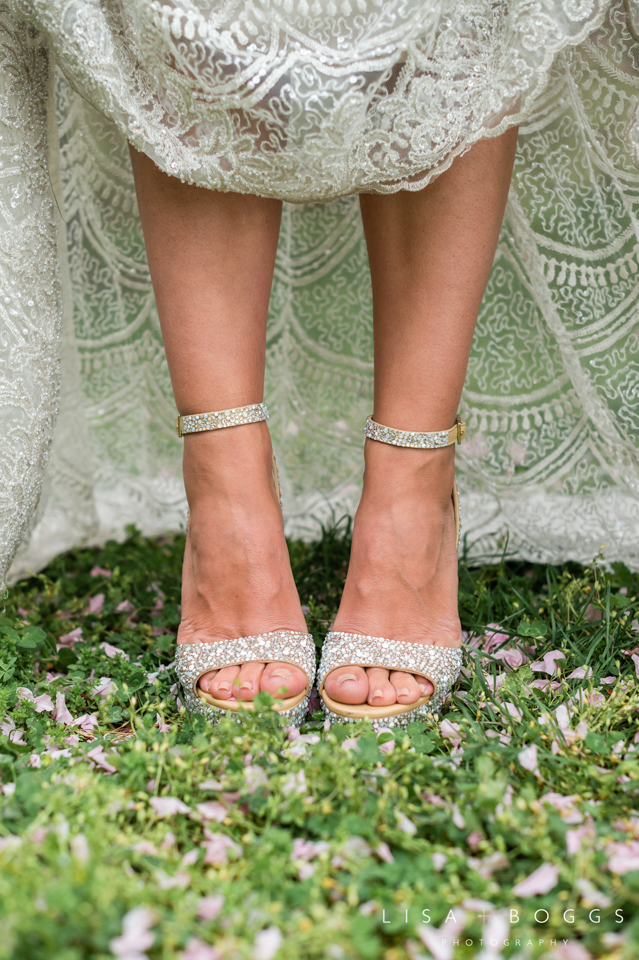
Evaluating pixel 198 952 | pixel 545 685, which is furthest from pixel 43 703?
pixel 545 685

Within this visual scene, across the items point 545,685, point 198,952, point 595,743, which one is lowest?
point 545,685

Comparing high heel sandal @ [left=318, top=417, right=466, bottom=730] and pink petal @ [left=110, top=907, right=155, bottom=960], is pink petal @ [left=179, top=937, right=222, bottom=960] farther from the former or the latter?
high heel sandal @ [left=318, top=417, right=466, bottom=730]

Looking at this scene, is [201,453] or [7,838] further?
[201,453]

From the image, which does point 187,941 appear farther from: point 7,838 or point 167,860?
point 7,838

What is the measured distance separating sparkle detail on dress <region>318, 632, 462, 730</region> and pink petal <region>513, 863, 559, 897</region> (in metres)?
0.39

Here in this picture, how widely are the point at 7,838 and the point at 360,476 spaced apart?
1.25 m

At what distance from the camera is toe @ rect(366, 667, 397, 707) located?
1.07 meters

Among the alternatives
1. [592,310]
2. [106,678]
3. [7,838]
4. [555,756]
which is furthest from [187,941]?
[592,310]

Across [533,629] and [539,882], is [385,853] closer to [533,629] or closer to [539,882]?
[539,882]

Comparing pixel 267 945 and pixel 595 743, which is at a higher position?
pixel 267 945

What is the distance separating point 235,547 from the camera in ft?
3.89

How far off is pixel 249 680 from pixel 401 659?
0.23 m

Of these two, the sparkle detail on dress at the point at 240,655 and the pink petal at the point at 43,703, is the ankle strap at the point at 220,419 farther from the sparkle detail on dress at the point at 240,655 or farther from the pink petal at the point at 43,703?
the pink petal at the point at 43,703

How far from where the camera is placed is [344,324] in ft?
5.77
